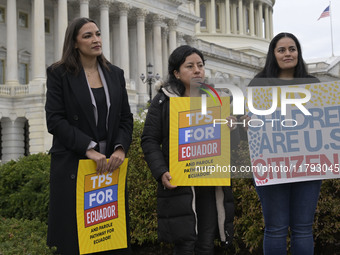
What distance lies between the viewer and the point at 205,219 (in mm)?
5141

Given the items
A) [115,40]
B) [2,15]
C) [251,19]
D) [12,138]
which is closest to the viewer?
[12,138]

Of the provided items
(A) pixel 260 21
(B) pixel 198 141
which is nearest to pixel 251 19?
(A) pixel 260 21

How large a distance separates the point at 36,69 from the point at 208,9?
53.8 meters

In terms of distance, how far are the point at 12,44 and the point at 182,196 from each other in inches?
1300

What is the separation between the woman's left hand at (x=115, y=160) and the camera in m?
4.91

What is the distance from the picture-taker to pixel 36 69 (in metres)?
36.1

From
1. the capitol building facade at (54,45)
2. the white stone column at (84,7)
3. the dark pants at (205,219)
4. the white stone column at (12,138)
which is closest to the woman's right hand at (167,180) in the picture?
the dark pants at (205,219)

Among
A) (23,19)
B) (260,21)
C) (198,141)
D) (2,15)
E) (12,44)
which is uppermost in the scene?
(260,21)

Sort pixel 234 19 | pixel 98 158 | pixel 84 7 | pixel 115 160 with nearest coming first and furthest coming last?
pixel 98 158
pixel 115 160
pixel 84 7
pixel 234 19

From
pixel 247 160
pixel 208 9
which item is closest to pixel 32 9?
pixel 247 160

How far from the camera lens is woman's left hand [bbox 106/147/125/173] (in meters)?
4.91

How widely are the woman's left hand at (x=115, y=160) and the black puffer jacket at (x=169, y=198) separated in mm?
293

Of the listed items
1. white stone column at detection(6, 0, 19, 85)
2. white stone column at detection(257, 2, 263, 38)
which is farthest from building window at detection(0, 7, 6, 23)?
white stone column at detection(257, 2, 263, 38)

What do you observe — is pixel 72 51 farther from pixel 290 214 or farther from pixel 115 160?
pixel 290 214
